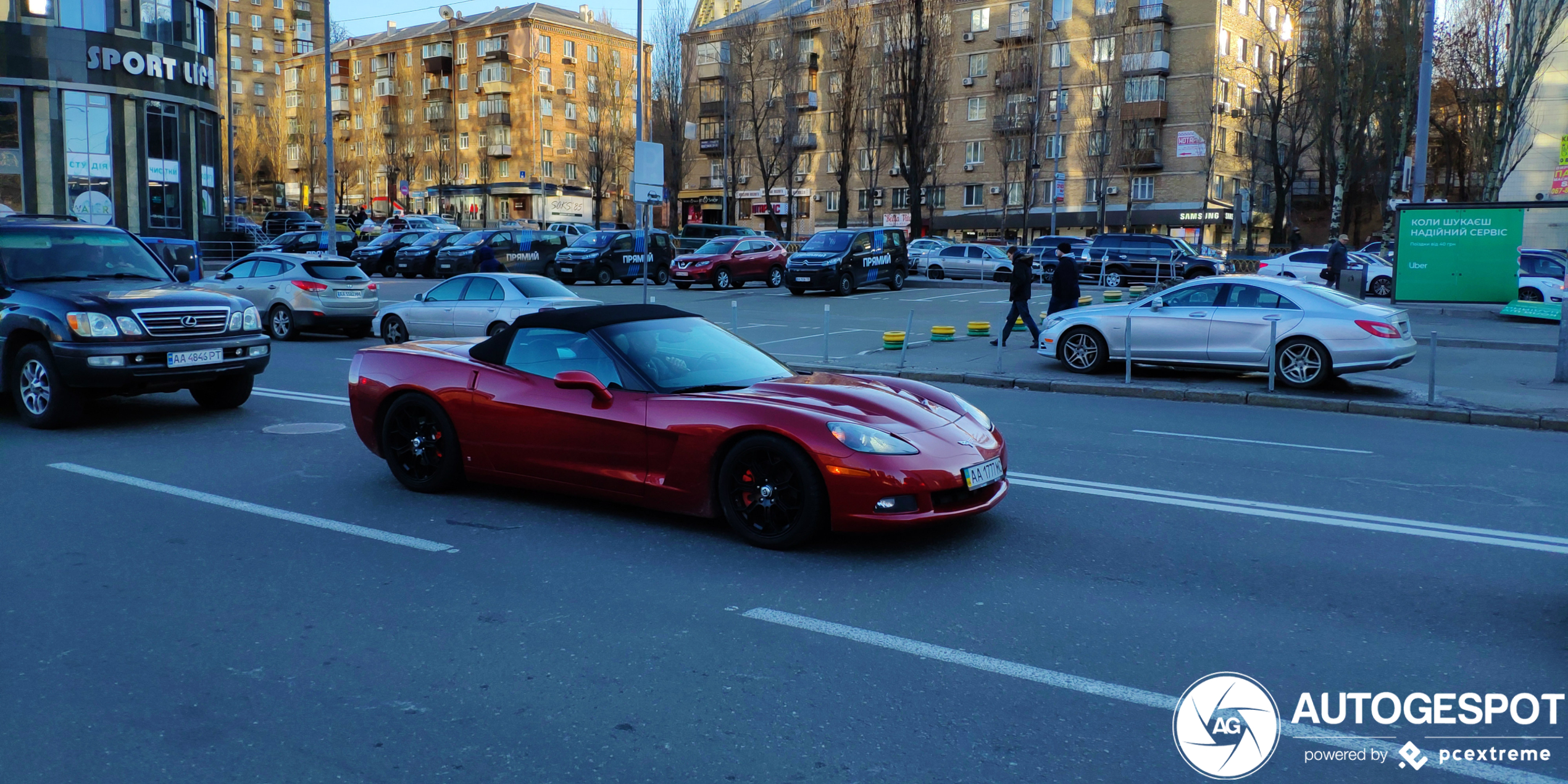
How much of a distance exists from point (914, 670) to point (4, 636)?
3702mm

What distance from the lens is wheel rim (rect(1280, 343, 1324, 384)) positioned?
13.6 m

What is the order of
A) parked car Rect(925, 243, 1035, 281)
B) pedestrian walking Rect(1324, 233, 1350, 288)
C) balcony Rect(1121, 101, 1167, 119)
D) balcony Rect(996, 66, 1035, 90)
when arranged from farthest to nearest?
balcony Rect(996, 66, 1035, 90) < balcony Rect(1121, 101, 1167, 119) < parked car Rect(925, 243, 1035, 281) < pedestrian walking Rect(1324, 233, 1350, 288)

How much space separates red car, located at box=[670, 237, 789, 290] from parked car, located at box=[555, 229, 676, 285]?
4.64ft

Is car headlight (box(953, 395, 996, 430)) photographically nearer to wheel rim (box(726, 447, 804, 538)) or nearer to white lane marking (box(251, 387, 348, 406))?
wheel rim (box(726, 447, 804, 538))

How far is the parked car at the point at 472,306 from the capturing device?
55.5ft

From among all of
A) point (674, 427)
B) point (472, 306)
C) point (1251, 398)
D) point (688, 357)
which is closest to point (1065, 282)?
point (1251, 398)

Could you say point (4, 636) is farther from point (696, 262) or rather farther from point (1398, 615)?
point (696, 262)

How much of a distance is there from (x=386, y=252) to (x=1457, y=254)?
109 feet

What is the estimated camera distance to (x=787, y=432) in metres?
5.87

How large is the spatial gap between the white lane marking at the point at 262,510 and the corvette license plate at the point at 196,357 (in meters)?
1.75

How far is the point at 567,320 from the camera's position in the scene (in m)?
6.99

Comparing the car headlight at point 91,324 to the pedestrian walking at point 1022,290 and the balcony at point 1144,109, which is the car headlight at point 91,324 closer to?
the pedestrian walking at point 1022,290

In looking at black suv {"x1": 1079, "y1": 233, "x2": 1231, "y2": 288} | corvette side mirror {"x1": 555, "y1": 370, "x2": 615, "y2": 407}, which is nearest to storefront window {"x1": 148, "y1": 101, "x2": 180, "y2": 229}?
black suv {"x1": 1079, "y1": 233, "x2": 1231, "y2": 288}

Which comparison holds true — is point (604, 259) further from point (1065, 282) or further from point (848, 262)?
point (1065, 282)
